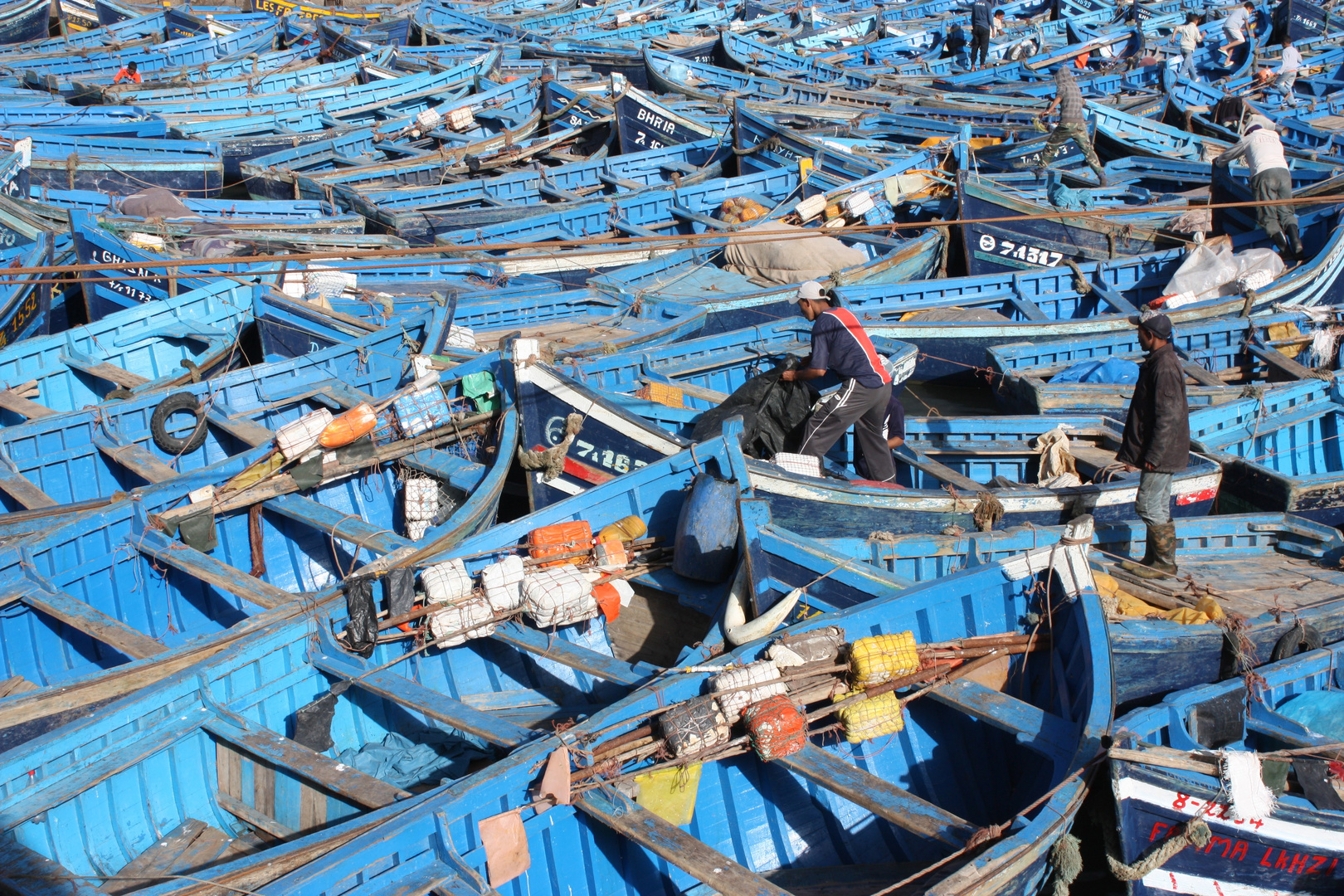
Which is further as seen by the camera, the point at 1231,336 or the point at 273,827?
the point at 1231,336

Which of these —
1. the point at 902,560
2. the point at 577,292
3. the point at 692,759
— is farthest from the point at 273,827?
the point at 577,292

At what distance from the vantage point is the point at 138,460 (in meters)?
7.56

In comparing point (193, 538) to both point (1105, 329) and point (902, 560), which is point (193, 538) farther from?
point (1105, 329)

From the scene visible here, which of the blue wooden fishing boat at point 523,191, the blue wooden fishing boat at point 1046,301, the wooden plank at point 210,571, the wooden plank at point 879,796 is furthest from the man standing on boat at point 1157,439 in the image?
the blue wooden fishing boat at point 523,191

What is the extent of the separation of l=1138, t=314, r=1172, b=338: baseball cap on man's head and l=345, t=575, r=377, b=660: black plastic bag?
4647mm

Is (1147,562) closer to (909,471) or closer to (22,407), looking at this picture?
(909,471)

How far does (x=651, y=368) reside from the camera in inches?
363

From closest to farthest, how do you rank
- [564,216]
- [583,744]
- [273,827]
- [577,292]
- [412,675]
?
[583,744], [273,827], [412,675], [577,292], [564,216]

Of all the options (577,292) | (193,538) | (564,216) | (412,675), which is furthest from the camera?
(564,216)

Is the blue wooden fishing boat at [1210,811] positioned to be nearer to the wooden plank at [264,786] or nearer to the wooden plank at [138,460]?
the wooden plank at [264,786]

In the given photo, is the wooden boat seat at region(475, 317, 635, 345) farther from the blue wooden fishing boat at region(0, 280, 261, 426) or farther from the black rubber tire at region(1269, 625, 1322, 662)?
the black rubber tire at region(1269, 625, 1322, 662)

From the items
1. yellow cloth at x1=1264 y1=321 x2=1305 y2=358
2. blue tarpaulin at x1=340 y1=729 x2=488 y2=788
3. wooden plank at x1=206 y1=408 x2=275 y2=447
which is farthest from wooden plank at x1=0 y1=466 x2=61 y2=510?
yellow cloth at x1=1264 y1=321 x2=1305 y2=358

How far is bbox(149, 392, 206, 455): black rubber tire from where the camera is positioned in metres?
7.85

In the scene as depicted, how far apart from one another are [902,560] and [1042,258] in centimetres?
725
